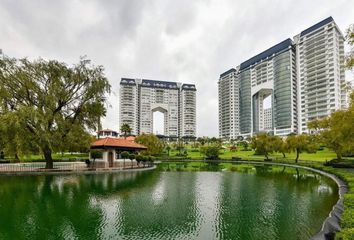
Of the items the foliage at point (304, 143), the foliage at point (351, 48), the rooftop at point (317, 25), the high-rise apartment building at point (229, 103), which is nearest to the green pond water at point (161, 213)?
the foliage at point (351, 48)

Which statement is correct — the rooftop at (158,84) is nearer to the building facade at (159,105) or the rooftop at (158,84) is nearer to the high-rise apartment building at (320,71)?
the building facade at (159,105)

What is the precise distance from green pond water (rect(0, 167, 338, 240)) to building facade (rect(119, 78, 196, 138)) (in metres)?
140

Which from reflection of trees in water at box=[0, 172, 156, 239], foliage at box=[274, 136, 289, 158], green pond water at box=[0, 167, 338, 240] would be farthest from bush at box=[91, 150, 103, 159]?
foliage at box=[274, 136, 289, 158]

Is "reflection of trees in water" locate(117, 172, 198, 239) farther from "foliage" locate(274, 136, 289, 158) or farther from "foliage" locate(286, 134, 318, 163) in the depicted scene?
"foliage" locate(274, 136, 289, 158)

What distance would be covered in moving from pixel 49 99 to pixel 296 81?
371ft

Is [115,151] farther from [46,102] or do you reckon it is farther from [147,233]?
[147,233]

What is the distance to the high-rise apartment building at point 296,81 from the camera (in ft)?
334

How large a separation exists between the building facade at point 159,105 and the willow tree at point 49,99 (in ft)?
408

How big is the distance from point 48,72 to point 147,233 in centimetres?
2608

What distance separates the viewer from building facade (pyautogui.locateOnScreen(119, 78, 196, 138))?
157500mm

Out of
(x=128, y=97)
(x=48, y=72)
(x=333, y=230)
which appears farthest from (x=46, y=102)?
(x=128, y=97)

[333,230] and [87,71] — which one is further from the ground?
[87,71]

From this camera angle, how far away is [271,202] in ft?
49.4

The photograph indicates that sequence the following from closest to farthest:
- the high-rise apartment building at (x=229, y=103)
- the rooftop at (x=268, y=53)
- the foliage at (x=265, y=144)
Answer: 1. the foliage at (x=265, y=144)
2. the rooftop at (x=268, y=53)
3. the high-rise apartment building at (x=229, y=103)
